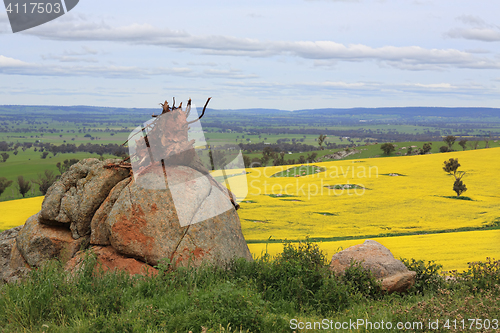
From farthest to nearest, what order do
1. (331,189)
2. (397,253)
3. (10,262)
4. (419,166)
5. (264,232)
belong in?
1. (419,166)
2. (331,189)
3. (264,232)
4. (397,253)
5. (10,262)

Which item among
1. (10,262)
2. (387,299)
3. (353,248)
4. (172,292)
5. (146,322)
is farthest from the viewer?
(10,262)

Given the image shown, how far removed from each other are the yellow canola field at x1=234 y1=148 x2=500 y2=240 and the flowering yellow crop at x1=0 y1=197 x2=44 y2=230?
13.3 m

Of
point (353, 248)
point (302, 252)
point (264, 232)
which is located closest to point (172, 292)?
point (302, 252)

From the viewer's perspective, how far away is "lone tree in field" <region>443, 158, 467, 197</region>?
26.3 meters

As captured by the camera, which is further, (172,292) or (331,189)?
(331,189)

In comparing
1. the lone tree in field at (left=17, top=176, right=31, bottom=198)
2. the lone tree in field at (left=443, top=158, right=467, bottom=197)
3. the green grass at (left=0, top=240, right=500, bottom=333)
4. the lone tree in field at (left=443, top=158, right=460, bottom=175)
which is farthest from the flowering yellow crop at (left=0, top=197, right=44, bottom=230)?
the lone tree in field at (left=443, top=158, right=460, bottom=175)

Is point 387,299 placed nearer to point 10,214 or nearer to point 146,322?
point 146,322

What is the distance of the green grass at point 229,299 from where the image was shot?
20.4 ft

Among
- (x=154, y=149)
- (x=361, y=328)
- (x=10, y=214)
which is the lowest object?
(x=10, y=214)

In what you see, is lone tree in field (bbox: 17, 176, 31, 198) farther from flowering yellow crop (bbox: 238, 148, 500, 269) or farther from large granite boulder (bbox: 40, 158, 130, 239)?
large granite boulder (bbox: 40, 158, 130, 239)

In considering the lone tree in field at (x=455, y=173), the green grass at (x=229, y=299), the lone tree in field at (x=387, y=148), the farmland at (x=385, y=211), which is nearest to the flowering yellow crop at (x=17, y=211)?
the farmland at (x=385, y=211)

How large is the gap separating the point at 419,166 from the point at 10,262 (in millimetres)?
37220

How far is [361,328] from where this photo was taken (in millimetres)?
6277

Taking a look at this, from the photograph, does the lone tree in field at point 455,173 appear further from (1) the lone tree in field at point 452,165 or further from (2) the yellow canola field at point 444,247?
(2) the yellow canola field at point 444,247
